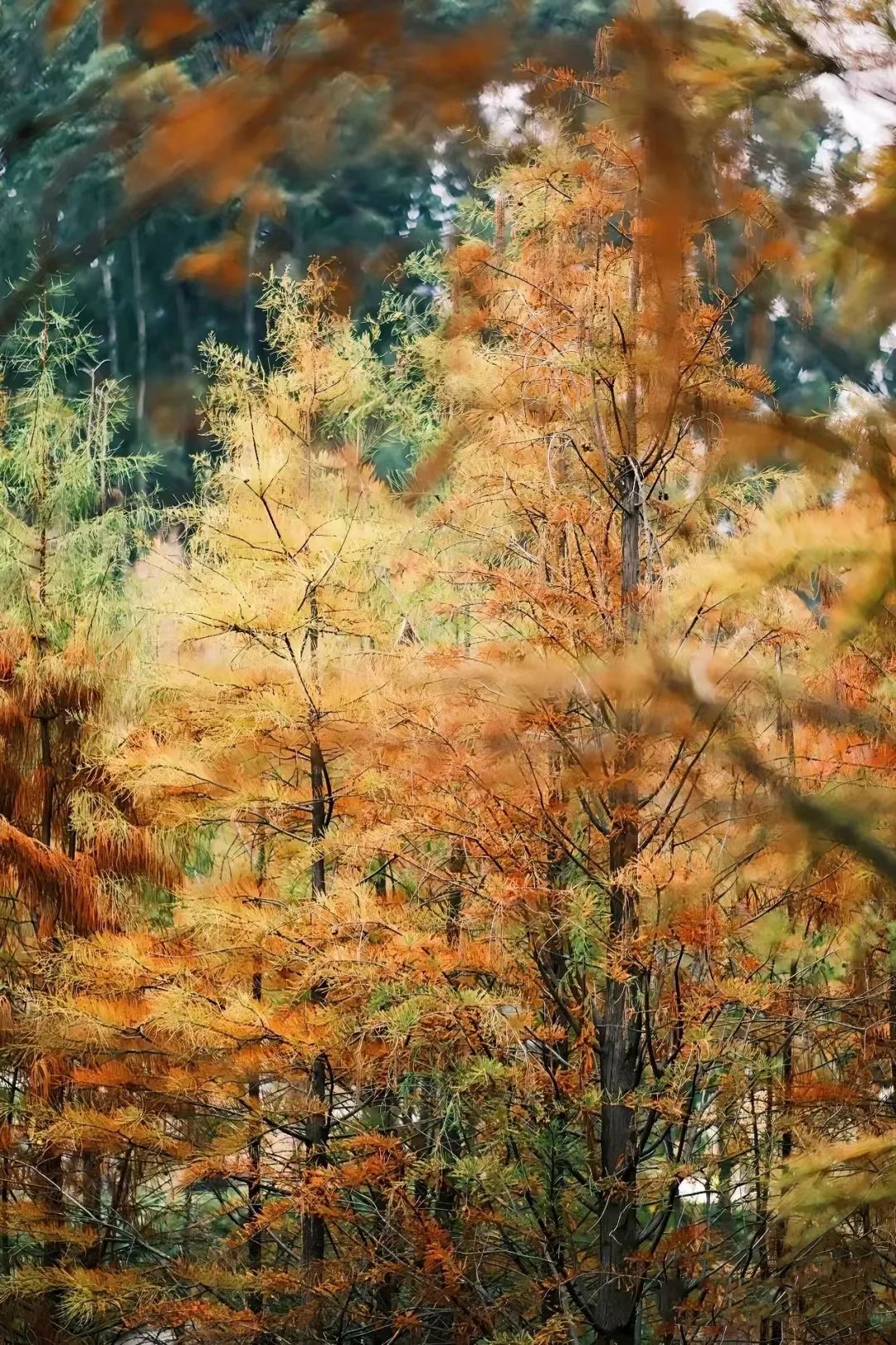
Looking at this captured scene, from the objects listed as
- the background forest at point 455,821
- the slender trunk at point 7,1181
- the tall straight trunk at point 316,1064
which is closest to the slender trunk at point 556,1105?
the background forest at point 455,821

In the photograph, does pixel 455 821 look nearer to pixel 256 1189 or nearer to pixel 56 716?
pixel 256 1189

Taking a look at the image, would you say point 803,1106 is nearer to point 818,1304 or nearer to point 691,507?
point 818,1304

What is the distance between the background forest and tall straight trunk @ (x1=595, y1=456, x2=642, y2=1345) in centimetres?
2

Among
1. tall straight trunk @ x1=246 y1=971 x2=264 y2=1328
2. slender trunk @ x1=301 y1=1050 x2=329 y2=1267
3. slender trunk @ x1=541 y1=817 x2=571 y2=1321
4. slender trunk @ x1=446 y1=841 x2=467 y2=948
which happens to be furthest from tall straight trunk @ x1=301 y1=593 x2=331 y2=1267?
slender trunk @ x1=541 y1=817 x2=571 y2=1321

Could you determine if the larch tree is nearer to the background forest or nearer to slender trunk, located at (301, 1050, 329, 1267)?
the background forest

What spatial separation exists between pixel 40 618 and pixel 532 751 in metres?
3.56

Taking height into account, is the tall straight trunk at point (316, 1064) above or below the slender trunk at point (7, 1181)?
above

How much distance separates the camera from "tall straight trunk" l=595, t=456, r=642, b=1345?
14.0ft

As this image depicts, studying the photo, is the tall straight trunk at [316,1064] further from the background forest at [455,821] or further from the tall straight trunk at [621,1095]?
the tall straight trunk at [621,1095]

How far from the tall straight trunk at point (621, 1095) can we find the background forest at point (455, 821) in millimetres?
21

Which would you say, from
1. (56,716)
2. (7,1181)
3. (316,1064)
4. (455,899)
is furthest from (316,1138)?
(56,716)

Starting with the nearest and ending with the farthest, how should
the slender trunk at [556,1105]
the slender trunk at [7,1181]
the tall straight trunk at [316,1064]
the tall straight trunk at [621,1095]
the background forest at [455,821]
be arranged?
the background forest at [455,821]
the tall straight trunk at [621,1095]
the slender trunk at [556,1105]
the tall straight trunk at [316,1064]
the slender trunk at [7,1181]

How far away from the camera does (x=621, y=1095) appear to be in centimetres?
418

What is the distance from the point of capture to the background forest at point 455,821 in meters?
3.40
